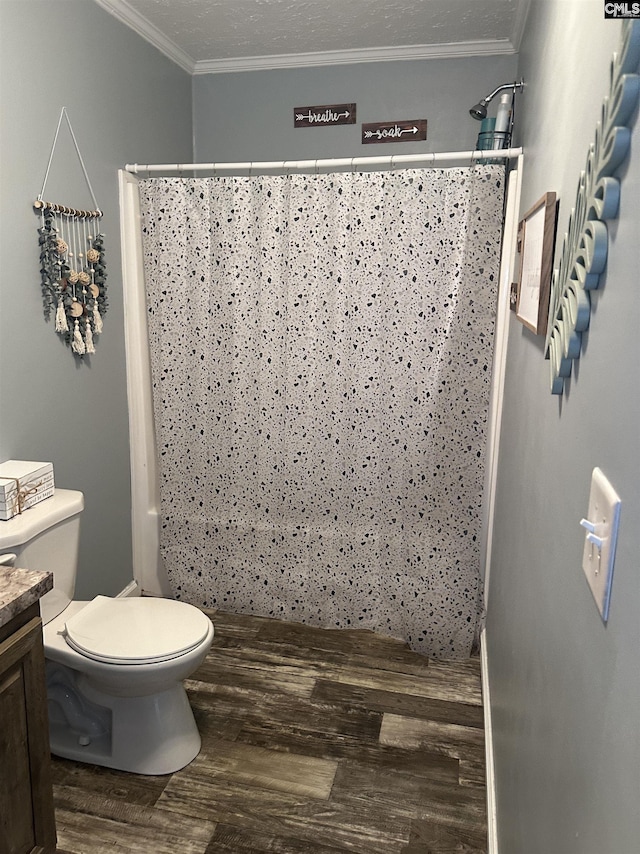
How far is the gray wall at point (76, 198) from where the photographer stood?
2.08m

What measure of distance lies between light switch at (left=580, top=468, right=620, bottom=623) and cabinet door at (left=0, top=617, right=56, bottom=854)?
1.19 metres

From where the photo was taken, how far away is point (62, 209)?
7.51ft

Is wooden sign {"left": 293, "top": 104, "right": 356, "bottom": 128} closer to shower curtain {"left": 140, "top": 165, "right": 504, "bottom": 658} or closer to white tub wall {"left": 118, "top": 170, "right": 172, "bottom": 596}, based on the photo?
shower curtain {"left": 140, "top": 165, "right": 504, "bottom": 658}

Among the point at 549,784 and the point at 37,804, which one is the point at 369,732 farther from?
the point at 549,784

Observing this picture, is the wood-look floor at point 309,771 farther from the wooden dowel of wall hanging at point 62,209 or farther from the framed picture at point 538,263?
the wooden dowel of wall hanging at point 62,209

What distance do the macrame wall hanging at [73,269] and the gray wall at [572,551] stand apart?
1566 millimetres

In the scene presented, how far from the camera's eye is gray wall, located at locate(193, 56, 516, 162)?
298cm

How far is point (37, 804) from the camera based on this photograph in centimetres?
150

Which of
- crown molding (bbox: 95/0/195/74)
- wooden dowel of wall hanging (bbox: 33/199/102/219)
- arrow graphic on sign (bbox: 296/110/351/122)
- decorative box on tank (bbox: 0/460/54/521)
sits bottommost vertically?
decorative box on tank (bbox: 0/460/54/521)

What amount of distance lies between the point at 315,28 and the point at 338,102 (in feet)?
1.30

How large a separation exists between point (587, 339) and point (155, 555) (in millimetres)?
2568

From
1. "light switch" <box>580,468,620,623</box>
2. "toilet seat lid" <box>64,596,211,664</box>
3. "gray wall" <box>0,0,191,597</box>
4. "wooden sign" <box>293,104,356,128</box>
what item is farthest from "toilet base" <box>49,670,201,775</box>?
"wooden sign" <box>293,104,356,128</box>

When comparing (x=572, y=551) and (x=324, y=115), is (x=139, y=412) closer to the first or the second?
(x=324, y=115)

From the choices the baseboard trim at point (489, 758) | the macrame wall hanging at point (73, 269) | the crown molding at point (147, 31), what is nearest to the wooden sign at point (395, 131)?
the crown molding at point (147, 31)
